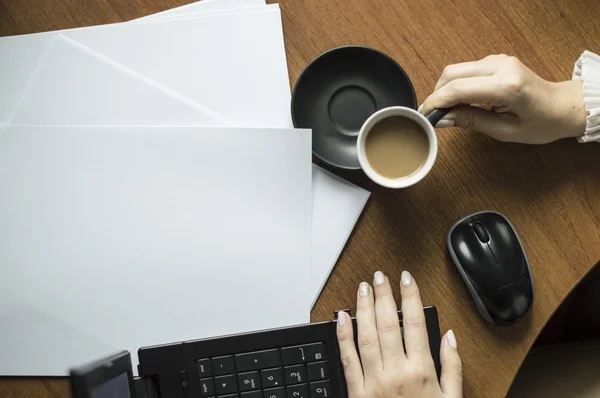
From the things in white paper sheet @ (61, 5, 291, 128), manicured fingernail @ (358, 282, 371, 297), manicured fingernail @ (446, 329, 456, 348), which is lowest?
manicured fingernail @ (446, 329, 456, 348)

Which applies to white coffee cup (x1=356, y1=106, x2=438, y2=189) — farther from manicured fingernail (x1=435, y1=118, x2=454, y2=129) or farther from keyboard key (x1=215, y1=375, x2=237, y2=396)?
keyboard key (x1=215, y1=375, x2=237, y2=396)

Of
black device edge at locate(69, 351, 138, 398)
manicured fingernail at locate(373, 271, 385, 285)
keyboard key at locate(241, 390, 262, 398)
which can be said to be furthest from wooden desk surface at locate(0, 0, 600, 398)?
black device edge at locate(69, 351, 138, 398)

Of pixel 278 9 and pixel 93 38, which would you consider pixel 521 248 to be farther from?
pixel 93 38

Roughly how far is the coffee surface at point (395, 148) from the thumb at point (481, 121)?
0.03 metres

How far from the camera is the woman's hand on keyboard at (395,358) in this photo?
26.2 inches

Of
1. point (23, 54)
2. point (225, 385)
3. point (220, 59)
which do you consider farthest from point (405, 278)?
point (23, 54)

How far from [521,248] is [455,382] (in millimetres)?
170

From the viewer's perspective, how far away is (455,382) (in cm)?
67

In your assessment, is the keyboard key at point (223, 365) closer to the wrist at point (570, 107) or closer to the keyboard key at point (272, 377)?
the keyboard key at point (272, 377)

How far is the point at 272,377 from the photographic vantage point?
0.64m

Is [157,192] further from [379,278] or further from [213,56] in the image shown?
[379,278]

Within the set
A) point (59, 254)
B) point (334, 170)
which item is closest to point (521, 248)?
point (334, 170)

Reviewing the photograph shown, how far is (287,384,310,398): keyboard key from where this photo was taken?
2.11 ft

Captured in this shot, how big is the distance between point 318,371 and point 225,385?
0.10 meters
